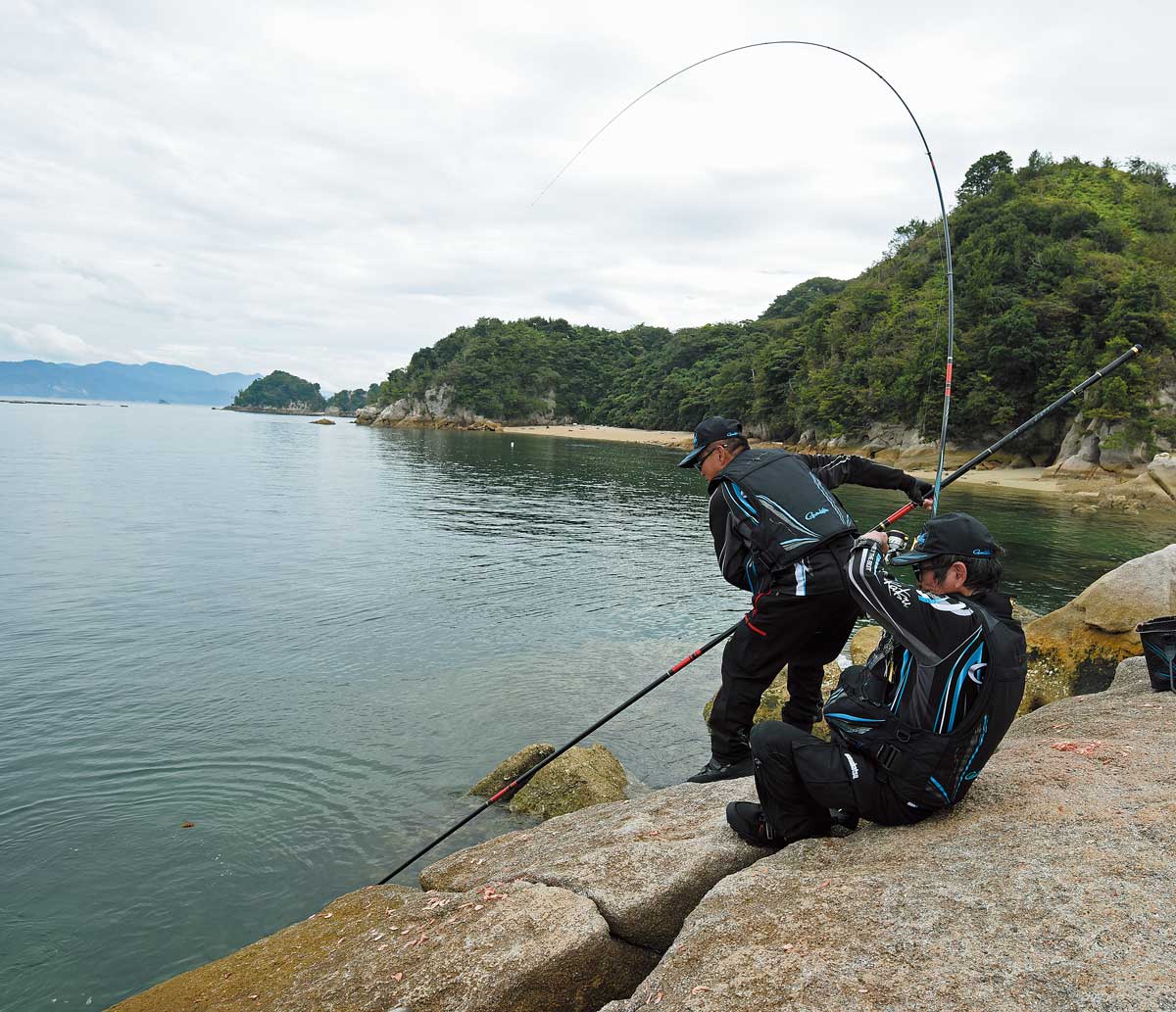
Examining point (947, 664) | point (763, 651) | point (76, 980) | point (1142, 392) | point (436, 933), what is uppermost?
point (1142, 392)

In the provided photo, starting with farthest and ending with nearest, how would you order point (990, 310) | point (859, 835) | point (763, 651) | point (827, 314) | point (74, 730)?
point (827, 314)
point (990, 310)
point (74, 730)
point (763, 651)
point (859, 835)

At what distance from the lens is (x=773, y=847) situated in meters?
4.29

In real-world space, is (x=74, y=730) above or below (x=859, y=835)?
below

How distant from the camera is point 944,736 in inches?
142

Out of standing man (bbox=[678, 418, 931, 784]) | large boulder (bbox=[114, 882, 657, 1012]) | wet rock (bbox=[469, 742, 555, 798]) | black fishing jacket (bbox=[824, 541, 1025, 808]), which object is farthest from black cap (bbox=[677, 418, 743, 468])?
wet rock (bbox=[469, 742, 555, 798])

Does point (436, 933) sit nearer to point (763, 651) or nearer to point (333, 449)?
point (763, 651)

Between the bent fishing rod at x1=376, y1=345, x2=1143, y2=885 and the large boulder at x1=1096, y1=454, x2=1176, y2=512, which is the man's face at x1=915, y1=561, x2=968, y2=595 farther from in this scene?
the large boulder at x1=1096, y1=454, x2=1176, y2=512

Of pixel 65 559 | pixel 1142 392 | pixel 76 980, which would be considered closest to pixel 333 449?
pixel 65 559

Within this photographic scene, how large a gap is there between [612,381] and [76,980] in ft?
454

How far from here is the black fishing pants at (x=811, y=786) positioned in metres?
3.86

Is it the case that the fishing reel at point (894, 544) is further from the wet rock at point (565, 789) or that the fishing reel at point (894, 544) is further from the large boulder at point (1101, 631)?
the large boulder at point (1101, 631)

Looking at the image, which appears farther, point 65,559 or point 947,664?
point 65,559

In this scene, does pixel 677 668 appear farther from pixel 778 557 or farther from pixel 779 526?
pixel 779 526

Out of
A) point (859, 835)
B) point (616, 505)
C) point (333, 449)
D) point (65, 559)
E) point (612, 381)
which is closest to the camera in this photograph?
point (859, 835)
